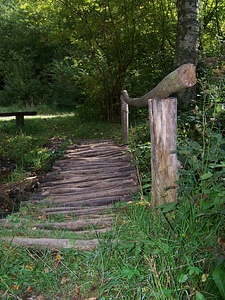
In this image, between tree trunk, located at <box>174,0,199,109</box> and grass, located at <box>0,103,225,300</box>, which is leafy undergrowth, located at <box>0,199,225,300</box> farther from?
tree trunk, located at <box>174,0,199,109</box>

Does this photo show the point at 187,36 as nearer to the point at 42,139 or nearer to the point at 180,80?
the point at 42,139

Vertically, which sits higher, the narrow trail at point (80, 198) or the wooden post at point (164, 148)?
the wooden post at point (164, 148)

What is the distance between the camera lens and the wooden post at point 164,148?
270 cm

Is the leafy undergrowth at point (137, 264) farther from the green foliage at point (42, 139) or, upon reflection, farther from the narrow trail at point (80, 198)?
the green foliage at point (42, 139)

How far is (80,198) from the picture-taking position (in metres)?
4.34

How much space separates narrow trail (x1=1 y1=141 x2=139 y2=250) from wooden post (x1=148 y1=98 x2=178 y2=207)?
0.62 meters

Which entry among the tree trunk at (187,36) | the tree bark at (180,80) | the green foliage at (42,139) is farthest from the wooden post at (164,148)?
the tree trunk at (187,36)

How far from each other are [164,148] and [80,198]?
189 cm

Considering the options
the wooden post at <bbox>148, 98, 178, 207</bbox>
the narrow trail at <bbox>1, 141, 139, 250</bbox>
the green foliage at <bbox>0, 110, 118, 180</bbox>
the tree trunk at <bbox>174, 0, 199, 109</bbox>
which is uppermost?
the tree trunk at <bbox>174, 0, 199, 109</bbox>

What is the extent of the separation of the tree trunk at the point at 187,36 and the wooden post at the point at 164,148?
441cm

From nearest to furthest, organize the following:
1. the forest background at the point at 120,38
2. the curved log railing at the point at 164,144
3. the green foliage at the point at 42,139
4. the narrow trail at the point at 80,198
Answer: the curved log railing at the point at 164,144 < the narrow trail at the point at 80,198 < the green foliage at the point at 42,139 < the forest background at the point at 120,38

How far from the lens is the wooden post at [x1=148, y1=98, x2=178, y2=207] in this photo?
2.70 m

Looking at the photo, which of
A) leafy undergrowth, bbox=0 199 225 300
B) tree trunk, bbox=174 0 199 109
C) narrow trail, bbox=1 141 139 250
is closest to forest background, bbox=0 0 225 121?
tree trunk, bbox=174 0 199 109

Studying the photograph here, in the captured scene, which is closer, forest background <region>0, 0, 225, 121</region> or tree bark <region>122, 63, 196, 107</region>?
tree bark <region>122, 63, 196, 107</region>
